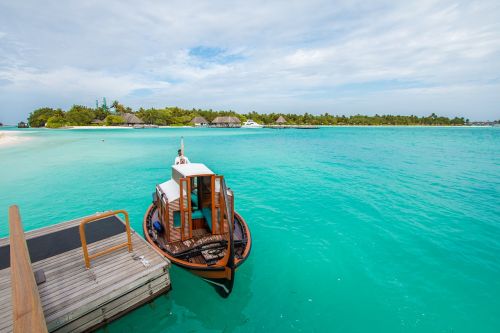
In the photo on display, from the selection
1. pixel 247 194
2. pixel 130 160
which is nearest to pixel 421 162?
pixel 247 194

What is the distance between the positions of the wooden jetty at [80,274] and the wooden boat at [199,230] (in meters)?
1.01

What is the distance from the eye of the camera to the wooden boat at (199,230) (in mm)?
7293

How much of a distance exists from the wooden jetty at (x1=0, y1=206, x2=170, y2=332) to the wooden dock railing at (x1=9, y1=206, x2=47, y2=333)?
0.02m

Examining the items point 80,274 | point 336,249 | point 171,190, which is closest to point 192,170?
point 171,190

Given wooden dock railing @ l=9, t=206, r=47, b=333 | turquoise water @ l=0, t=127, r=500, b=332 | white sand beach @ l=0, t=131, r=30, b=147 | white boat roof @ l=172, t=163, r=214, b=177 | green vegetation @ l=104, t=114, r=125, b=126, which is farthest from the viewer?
green vegetation @ l=104, t=114, r=125, b=126

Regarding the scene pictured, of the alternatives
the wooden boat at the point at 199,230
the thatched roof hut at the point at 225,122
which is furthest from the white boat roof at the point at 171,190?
the thatched roof hut at the point at 225,122

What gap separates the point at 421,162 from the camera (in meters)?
31.4

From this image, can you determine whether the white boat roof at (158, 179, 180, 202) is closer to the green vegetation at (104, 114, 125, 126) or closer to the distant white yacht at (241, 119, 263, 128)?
the green vegetation at (104, 114, 125, 126)

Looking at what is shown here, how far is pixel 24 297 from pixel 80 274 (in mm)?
3870

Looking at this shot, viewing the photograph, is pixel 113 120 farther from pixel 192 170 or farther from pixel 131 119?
pixel 192 170

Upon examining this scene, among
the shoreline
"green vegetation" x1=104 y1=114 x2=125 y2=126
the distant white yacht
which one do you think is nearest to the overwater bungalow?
the distant white yacht

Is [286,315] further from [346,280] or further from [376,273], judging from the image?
[376,273]

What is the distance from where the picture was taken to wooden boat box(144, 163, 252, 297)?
7293mm

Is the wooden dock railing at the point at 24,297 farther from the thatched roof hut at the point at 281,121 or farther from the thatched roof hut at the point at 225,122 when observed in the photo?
the thatched roof hut at the point at 281,121
